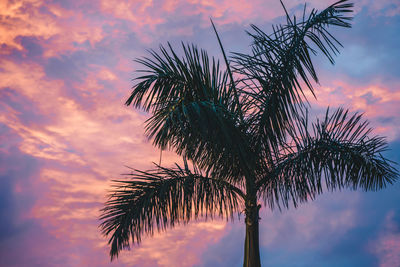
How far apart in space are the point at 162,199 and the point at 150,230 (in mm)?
520

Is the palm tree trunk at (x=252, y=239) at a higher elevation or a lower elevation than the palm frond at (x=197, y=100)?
lower

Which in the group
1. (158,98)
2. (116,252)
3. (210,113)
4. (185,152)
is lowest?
(116,252)

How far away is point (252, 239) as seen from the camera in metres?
5.90

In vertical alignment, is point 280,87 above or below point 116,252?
above

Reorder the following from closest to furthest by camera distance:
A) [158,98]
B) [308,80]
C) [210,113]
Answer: [210,113] < [308,80] < [158,98]

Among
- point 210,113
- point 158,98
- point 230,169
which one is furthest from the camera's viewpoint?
point 158,98

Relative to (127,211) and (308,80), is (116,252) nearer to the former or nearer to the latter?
(127,211)

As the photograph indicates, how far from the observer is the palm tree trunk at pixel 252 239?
580cm

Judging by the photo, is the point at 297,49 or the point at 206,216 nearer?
the point at 297,49

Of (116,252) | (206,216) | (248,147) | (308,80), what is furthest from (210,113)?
(116,252)

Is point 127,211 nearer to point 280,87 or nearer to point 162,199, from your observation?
point 162,199

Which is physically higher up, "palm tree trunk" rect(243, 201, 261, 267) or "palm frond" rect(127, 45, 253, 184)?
"palm frond" rect(127, 45, 253, 184)

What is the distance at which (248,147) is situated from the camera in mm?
5410

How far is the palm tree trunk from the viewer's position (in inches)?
228
